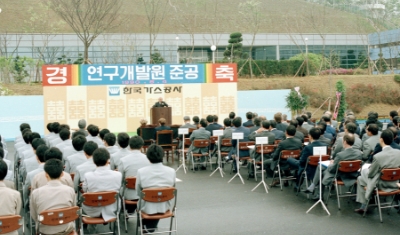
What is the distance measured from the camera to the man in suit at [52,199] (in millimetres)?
4422

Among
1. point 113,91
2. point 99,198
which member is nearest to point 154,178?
point 99,198

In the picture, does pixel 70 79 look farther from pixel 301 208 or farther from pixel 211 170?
pixel 301 208

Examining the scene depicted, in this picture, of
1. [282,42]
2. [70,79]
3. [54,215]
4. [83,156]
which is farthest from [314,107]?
[54,215]

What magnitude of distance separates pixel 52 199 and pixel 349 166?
4.44 meters

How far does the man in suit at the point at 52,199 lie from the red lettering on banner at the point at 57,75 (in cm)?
1128

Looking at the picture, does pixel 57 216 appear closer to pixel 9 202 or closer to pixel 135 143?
pixel 9 202

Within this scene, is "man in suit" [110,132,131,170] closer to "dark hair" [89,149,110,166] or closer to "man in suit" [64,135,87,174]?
"man in suit" [64,135,87,174]

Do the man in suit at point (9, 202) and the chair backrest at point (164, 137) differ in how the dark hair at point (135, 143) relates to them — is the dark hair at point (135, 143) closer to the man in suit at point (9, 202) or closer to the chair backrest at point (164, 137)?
the man in suit at point (9, 202)

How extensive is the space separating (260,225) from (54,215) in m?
3.06

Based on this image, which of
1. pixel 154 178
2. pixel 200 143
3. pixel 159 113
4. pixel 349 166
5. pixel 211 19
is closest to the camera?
pixel 154 178

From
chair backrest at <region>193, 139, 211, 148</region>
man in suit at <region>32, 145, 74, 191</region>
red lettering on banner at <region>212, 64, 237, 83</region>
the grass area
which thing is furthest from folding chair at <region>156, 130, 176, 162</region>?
the grass area

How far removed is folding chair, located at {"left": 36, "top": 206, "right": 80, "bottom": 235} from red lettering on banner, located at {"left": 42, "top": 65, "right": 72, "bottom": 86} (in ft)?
37.8

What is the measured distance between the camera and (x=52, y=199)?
4.45m

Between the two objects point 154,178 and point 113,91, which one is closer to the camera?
point 154,178
